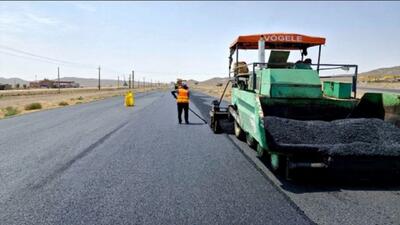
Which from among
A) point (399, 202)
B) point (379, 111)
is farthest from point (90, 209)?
point (379, 111)

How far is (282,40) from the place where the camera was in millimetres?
9109

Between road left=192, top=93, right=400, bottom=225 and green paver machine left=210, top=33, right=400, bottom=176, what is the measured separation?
1.11 feet

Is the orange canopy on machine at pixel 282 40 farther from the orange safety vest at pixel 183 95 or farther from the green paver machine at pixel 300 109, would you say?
the orange safety vest at pixel 183 95

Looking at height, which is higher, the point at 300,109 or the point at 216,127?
the point at 300,109

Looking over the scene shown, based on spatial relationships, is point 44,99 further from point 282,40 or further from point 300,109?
point 300,109

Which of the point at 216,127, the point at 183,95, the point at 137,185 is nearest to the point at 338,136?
the point at 137,185

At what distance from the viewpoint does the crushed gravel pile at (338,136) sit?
5.08 metres

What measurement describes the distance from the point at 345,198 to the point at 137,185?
292 centimetres

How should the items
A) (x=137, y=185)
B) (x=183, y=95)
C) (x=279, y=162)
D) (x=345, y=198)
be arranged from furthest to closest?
(x=183, y=95) → (x=279, y=162) → (x=137, y=185) → (x=345, y=198)

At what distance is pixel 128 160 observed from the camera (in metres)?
7.15

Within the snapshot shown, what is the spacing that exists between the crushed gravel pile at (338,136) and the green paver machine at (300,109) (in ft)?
0.05

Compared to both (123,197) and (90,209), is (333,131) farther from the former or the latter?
(90,209)

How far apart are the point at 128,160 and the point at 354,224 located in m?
4.56

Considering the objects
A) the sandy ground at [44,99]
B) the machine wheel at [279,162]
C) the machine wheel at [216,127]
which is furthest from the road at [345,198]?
the sandy ground at [44,99]
